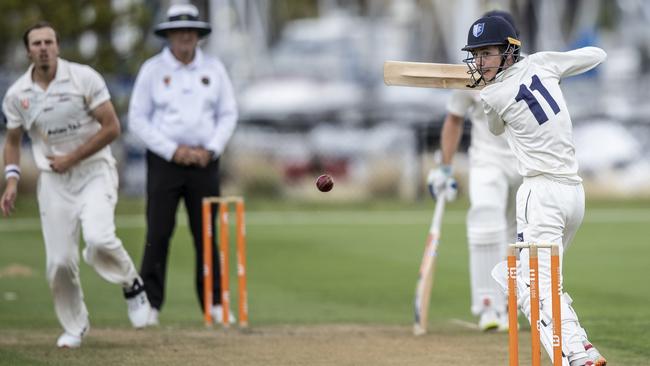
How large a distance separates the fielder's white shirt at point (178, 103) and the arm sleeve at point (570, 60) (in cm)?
382

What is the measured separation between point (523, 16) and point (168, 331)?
38.9m

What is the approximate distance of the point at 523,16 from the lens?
153 feet

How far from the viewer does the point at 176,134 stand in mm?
9891

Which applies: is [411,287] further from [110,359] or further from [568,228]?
[568,228]

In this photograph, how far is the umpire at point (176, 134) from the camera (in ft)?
32.4

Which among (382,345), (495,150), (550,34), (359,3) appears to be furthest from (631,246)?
(359,3)

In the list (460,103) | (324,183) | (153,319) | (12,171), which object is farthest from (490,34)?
(153,319)

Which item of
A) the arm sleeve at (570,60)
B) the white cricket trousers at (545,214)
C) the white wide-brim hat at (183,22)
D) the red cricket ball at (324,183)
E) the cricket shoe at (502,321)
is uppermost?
the white wide-brim hat at (183,22)

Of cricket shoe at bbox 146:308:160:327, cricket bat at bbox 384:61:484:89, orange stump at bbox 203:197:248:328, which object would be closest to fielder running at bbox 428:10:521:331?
orange stump at bbox 203:197:248:328

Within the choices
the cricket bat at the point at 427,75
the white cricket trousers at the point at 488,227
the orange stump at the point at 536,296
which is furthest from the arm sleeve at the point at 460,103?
the orange stump at the point at 536,296

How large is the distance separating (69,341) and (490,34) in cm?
362

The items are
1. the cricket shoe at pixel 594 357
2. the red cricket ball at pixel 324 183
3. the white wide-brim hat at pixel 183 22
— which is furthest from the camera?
the white wide-brim hat at pixel 183 22

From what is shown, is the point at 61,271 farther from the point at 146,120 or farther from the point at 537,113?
the point at 537,113

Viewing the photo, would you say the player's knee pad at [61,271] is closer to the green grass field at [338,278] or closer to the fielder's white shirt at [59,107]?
the green grass field at [338,278]
